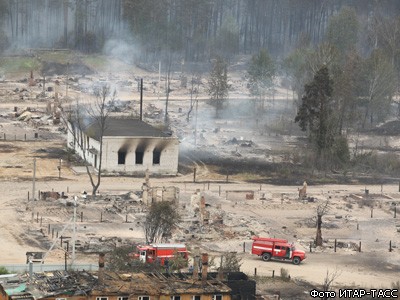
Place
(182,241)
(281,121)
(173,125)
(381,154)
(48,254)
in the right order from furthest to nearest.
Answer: (281,121), (173,125), (381,154), (182,241), (48,254)

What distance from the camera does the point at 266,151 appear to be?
302 ft

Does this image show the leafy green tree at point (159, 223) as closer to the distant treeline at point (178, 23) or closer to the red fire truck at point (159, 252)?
the red fire truck at point (159, 252)

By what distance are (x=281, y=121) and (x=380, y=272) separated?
173ft

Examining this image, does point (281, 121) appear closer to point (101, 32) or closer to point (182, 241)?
point (101, 32)

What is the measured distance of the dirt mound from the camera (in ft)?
404

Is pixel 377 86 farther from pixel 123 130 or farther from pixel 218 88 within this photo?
pixel 123 130

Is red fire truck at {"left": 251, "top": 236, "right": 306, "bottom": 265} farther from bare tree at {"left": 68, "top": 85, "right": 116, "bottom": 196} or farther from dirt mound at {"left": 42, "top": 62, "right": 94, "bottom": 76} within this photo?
dirt mound at {"left": 42, "top": 62, "right": 94, "bottom": 76}

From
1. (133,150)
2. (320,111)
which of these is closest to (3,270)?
(133,150)

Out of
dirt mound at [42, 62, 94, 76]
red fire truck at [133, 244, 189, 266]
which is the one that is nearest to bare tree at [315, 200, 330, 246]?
red fire truck at [133, 244, 189, 266]

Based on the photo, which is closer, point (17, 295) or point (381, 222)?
point (17, 295)

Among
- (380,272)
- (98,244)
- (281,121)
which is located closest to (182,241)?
(98,244)

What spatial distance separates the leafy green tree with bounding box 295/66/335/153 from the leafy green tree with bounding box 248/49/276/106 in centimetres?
2880

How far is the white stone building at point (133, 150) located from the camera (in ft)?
253

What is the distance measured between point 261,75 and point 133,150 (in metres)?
42.7
